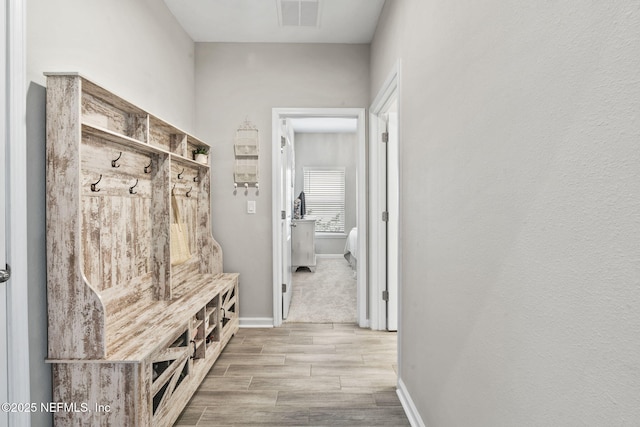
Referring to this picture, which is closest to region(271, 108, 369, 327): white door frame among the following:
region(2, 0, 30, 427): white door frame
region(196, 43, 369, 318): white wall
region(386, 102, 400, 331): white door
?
region(196, 43, 369, 318): white wall

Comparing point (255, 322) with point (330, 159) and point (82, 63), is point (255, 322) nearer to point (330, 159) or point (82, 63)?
point (82, 63)

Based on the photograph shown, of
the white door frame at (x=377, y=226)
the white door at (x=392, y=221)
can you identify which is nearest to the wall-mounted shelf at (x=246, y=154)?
the white door frame at (x=377, y=226)

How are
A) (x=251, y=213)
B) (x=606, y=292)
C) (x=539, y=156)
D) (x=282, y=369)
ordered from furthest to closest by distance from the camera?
(x=251, y=213), (x=282, y=369), (x=539, y=156), (x=606, y=292)

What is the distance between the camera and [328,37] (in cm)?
333

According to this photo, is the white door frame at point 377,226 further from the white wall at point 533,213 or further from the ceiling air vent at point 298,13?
the white wall at point 533,213

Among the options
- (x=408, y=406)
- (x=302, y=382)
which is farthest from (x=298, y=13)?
(x=408, y=406)

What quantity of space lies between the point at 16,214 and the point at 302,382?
1819mm

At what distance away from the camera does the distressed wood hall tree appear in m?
1.49

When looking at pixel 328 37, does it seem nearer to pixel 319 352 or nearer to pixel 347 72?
pixel 347 72

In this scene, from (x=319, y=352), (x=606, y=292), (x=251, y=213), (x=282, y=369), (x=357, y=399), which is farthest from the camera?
(x=251, y=213)

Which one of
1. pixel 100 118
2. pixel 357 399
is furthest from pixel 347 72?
pixel 357 399

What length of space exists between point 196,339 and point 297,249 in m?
3.91

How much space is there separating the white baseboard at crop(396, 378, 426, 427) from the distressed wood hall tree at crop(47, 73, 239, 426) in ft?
4.07

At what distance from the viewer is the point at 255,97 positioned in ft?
11.3
